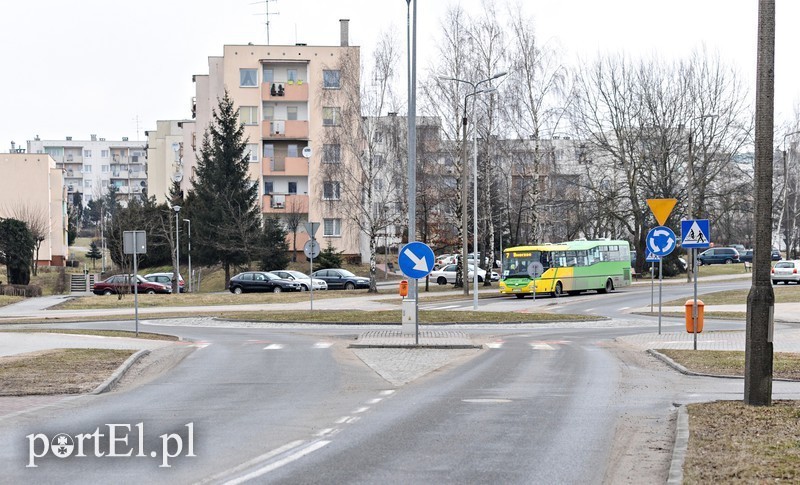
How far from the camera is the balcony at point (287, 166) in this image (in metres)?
81.9

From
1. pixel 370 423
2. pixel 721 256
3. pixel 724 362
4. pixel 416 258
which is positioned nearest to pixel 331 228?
pixel 721 256

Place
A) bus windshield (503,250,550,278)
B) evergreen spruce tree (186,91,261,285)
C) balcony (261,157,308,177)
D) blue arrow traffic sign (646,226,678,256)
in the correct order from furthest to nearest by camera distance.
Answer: balcony (261,157,308,177)
evergreen spruce tree (186,91,261,285)
bus windshield (503,250,550,278)
blue arrow traffic sign (646,226,678,256)

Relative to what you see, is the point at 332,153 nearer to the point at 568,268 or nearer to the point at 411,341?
the point at 568,268

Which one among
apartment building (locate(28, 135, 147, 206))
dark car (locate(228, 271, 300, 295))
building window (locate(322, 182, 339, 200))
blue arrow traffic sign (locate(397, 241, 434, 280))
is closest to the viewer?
blue arrow traffic sign (locate(397, 241, 434, 280))

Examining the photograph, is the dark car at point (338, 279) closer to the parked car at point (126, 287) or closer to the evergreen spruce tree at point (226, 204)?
the evergreen spruce tree at point (226, 204)

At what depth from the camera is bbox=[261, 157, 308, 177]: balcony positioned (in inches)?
3226

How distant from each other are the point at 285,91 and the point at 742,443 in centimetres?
7449

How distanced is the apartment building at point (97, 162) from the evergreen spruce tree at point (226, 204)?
105928 mm

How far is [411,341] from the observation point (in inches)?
963

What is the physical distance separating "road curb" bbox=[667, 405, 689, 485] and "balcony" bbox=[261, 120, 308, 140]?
70914 millimetres

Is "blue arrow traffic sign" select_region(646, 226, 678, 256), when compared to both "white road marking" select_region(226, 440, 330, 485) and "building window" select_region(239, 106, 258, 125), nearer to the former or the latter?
"white road marking" select_region(226, 440, 330, 485)

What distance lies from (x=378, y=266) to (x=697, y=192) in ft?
98.5

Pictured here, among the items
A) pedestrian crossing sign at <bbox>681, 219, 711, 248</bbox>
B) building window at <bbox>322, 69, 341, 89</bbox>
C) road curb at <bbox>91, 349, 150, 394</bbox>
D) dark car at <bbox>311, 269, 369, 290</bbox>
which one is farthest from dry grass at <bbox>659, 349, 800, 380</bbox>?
building window at <bbox>322, 69, 341, 89</bbox>

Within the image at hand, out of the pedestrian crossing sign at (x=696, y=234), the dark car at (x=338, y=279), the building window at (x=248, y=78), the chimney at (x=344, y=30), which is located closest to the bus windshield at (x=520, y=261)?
the dark car at (x=338, y=279)
